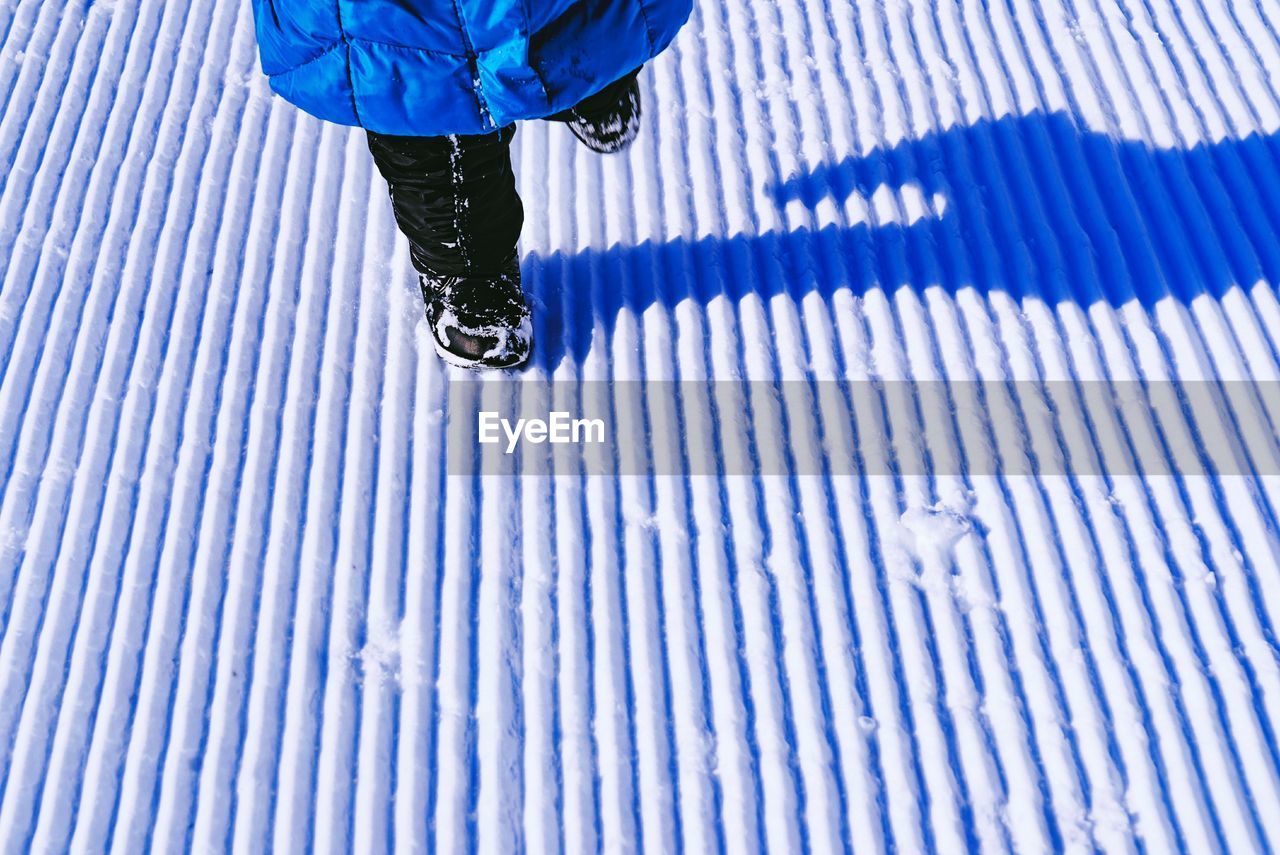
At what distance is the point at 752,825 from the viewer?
1.04m

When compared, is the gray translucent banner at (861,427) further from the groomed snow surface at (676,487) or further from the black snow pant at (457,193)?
the black snow pant at (457,193)

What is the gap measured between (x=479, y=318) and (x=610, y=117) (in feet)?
1.03

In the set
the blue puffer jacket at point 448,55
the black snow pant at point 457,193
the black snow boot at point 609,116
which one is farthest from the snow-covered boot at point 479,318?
the blue puffer jacket at point 448,55

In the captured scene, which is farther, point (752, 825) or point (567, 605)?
point (567, 605)

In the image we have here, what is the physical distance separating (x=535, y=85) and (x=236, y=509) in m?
0.64

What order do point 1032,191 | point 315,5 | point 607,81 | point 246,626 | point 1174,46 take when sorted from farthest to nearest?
point 1174,46
point 1032,191
point 246,626
point 607,81
point 315,5

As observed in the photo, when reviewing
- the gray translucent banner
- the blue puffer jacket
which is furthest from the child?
the gray translucent banner

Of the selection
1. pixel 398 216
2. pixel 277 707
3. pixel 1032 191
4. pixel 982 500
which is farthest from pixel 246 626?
pixel 1032 191

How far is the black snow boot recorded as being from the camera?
112 cm

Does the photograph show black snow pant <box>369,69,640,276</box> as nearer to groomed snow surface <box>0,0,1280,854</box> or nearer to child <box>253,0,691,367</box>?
child <box>253,0,691,367</box>

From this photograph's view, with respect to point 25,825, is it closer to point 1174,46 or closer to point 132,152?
point 132,152

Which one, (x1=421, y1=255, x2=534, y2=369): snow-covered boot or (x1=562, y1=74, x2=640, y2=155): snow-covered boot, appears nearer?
(x1=562, y1=74, x2=640, y2=155): snow-covered boot

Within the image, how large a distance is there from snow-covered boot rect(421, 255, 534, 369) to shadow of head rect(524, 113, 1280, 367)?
0.22ft

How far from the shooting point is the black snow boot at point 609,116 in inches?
44.2
